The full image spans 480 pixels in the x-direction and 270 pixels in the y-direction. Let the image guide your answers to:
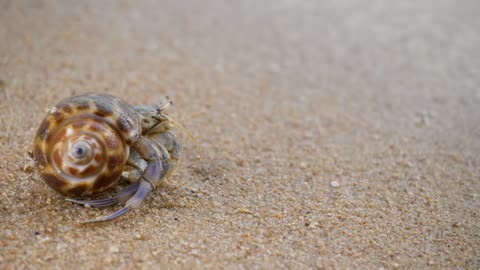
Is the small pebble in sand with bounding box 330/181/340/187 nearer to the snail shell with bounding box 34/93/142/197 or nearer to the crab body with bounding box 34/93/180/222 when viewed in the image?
the crab body with bounding box 34/93/180/222

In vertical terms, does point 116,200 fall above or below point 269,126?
above

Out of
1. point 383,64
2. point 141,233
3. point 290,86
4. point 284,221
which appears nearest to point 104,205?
point 141,233

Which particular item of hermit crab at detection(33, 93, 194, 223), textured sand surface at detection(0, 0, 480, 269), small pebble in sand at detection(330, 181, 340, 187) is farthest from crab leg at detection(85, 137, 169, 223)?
small pebble in sand at detection(330, 181, 340, 187)

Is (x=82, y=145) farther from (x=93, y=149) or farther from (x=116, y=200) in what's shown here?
(x=116, y=200)

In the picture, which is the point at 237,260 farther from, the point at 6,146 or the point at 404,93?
the point at 404,93

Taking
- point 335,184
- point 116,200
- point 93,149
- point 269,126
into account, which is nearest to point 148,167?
point 116,200

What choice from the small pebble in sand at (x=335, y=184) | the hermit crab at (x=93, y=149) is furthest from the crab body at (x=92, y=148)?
the small pebble in sand at (x=335, y=184)

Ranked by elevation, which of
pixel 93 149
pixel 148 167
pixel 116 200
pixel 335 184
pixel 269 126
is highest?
pixel 93 149
